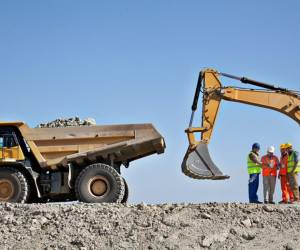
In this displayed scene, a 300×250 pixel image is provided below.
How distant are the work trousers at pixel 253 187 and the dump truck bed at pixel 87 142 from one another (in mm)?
2301

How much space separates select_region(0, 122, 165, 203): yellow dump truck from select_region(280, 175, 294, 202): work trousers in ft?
9.76

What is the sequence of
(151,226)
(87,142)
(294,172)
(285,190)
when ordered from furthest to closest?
(87,142) → (285,190) → (294,172) → (151,226)

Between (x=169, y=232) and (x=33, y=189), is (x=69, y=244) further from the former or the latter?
(x=33, y=189)

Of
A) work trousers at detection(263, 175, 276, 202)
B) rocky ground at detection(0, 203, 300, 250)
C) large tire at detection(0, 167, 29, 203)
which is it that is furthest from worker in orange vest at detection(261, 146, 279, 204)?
large tire at detection(0, 167, 29, 203)

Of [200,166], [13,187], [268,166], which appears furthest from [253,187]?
[13,187]

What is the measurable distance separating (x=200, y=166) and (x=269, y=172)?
6.14ft

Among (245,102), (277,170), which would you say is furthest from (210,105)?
(277,170)

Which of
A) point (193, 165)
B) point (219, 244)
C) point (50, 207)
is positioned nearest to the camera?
point (219, 244)

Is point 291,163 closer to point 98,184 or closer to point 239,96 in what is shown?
point 239,96

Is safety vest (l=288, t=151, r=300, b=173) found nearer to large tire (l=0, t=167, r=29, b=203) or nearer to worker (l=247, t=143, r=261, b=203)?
worker (l=247, t=143, r=261, b=203)

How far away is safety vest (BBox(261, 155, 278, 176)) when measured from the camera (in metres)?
15.5

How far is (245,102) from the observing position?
15570 mm

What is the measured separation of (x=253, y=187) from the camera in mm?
15391

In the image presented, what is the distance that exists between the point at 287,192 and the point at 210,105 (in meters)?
2.76
